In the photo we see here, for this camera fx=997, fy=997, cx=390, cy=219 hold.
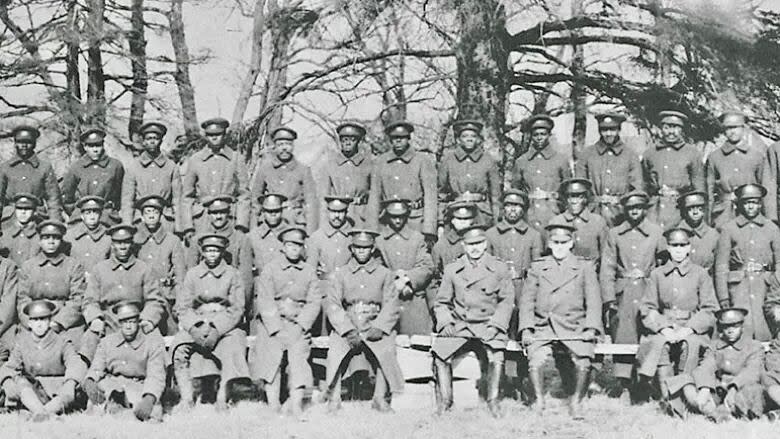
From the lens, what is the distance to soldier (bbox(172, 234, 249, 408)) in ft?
25.0

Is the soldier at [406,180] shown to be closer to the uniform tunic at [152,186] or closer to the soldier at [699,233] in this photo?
the uniform tunic at [152,186]

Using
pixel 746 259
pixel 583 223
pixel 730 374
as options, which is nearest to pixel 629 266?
pixel 583 223

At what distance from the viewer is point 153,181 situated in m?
8.87

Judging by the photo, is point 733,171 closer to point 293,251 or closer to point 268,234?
point 293,251

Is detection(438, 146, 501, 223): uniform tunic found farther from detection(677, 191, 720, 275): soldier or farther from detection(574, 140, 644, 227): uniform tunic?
detection(677, 191, 720, 275): soldier

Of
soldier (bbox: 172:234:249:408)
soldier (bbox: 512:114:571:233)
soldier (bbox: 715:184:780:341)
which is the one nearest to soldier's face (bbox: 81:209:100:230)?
soldier (bbox: 172:234:249:408)

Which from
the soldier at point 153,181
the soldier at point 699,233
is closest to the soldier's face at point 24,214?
the soldier at point 153,181

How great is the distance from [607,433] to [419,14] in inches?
213

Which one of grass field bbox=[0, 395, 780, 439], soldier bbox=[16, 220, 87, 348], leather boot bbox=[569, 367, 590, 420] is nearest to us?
grass field bbox=[0, 395, 780, 439]

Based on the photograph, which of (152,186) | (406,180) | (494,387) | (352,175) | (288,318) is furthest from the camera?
(152,186)

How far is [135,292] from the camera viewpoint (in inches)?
315

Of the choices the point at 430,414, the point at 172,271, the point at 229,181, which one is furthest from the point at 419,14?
the point at 430,414

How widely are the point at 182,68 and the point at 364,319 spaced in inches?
415

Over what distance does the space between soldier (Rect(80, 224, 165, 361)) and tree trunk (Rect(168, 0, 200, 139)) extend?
8.74 metres
